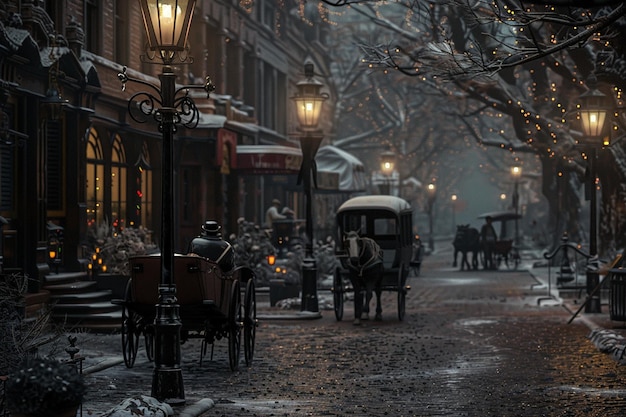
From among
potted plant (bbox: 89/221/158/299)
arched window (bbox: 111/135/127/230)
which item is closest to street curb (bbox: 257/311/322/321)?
potted plant (bbox: 89/221/158/299)

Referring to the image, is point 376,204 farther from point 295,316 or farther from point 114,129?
point 114,129

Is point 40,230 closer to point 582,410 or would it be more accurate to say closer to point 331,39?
point 582,410

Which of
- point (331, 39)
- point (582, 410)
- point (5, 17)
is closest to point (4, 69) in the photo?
point (5, 17)

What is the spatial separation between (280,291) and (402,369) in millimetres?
11835

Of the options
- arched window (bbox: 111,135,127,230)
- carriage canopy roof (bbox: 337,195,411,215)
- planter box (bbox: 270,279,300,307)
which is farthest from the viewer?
arched window (bbox: 111,135,127,230)

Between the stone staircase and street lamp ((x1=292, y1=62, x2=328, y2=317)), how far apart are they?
416 centimetres

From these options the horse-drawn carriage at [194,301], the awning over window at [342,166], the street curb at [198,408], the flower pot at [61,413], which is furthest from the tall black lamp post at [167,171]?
the awning over window at [342,166]

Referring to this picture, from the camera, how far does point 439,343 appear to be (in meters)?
19.9

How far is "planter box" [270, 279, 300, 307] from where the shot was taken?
91.6 feet

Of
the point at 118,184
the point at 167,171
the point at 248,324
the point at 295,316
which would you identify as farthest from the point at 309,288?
the point at 167,171

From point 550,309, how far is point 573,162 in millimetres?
10466

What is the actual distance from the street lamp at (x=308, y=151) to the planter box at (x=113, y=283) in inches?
→ 154

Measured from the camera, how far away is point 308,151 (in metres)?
25.5

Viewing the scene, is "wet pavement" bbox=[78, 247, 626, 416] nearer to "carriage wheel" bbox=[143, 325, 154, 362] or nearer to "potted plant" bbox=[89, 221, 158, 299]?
"carriage wheel" bbox=[143, 325, 154, 362]
